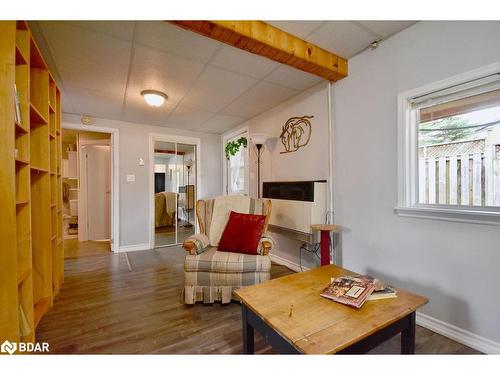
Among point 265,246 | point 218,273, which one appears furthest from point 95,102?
point 265,246

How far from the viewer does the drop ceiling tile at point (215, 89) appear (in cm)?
234

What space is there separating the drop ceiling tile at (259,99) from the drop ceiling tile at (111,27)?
4.42 ft

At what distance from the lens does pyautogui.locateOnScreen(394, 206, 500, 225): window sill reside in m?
1.35

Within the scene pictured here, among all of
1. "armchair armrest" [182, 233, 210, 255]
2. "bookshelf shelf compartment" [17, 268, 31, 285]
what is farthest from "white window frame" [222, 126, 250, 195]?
"bookshelf shelf compartment" [17, 268, 31, 285]

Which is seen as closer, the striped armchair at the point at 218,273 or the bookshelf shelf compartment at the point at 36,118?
the bookshelf shelf compartment at the point at 36,118

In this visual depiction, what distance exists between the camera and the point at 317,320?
3.41 ft

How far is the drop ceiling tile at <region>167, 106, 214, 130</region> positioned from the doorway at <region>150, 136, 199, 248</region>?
327 millimetres

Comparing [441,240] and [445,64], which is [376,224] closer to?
[441,240]

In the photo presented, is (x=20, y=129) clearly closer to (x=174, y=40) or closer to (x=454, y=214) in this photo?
(x=174, y=40)

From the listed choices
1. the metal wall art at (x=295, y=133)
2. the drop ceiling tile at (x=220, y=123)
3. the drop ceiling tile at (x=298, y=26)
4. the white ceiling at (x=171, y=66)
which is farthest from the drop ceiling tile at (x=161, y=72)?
the metal wall art at (x=295, y=133)

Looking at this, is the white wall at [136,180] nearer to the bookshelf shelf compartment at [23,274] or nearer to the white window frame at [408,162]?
the bookshelf shelf compartment at [23,274]

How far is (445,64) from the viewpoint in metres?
1.53

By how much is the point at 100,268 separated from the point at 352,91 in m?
3.63
